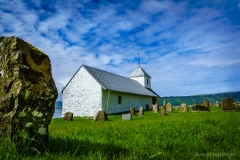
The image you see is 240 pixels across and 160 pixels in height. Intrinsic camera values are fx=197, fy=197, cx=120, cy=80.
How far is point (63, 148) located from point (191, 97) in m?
148

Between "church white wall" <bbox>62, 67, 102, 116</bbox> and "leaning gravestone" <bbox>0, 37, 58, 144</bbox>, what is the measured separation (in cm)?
2226

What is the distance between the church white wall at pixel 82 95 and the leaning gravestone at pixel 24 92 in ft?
73.0

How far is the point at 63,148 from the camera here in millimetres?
3330

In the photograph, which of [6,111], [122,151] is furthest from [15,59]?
[122,151]

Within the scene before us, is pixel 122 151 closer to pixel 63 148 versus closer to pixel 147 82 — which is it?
pixel 63 148

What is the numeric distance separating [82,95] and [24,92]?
2412cm

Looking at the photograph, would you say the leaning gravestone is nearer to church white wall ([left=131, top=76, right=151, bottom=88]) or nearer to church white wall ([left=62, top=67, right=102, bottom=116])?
church white wall ([left=62, top=67, right=102, bottom=116])

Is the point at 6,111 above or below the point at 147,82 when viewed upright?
below

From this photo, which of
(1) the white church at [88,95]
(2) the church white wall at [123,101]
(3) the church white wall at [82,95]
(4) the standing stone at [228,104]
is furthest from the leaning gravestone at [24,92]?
(3) the church white wall at [82,95]

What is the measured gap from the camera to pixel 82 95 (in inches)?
1049

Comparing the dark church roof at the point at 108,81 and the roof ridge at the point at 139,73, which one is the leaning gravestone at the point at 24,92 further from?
the roof ridge at the point at 139,73

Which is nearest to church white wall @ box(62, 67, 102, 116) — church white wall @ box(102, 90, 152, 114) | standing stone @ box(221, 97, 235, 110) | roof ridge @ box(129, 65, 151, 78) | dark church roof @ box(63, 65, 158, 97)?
dark church roof @ box(63, 65, 158, 97)

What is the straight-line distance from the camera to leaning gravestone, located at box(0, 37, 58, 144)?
108 inches

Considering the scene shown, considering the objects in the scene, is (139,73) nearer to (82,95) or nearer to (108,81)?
(108,81)
